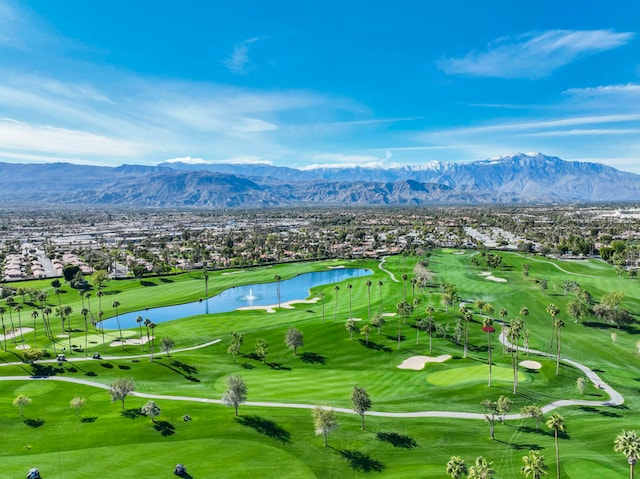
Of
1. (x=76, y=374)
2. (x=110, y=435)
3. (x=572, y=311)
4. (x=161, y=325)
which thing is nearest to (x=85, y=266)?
(x=161, y=325)

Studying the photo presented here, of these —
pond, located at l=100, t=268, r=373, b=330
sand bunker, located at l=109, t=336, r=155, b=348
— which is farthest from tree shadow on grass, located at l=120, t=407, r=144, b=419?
pond, located at l=100, t=268, r=373, b=330

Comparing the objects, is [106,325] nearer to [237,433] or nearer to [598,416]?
[237,433]

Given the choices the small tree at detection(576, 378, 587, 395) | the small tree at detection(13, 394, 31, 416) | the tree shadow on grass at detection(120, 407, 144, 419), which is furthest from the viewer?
the small tree at detection(576, 378, 587, 395)

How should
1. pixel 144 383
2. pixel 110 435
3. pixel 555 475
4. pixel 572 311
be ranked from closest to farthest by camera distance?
1. pixel 555 475
2. pixel 110 435
3. pixel 144 383
4. pixel 572 311

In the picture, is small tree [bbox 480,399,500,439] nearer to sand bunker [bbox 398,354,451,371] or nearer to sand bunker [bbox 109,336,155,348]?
sand bunker [bbox 398,354,451,371]

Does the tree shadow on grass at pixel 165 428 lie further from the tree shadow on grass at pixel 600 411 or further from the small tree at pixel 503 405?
the tree shadow on grass at pixel 600 411

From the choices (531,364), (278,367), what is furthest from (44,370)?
(531,364)
